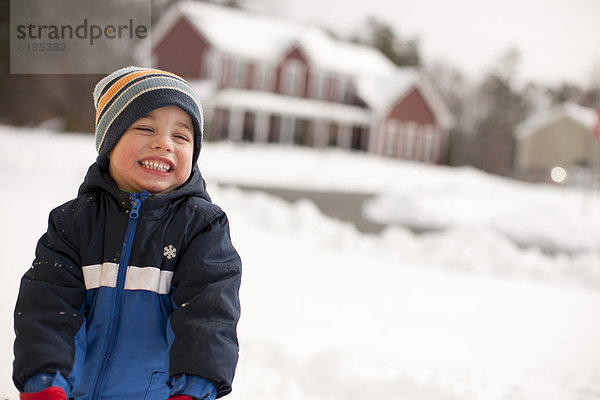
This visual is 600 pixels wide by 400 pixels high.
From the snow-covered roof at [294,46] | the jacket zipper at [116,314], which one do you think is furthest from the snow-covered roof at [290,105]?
the jacket zipper at [116,314]

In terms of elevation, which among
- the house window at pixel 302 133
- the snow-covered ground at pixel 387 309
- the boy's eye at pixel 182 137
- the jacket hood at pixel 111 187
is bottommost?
the snow-covered ground at pixel 387 309

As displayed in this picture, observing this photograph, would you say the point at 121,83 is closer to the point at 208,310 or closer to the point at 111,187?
the point at 111,187

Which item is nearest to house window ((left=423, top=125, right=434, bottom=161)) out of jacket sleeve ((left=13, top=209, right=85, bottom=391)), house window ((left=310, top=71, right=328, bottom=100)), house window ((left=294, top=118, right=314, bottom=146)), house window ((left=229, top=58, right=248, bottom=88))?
house window ((left=310, top=71, right=328, bottom=100))

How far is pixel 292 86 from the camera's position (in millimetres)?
29250

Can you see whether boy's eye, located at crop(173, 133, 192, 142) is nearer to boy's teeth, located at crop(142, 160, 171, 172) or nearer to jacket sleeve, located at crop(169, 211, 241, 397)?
boy's teeth, located at crop(142, 160, 171, 172)

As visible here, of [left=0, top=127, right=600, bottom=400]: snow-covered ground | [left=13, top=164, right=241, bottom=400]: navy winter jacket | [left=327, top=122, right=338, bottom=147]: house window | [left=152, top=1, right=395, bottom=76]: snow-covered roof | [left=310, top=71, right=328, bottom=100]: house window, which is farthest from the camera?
[left=327, top=122, right=338, bottom=147]: house window

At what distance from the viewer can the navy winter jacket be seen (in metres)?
1.71

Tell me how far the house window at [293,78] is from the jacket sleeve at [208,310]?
27845 mm

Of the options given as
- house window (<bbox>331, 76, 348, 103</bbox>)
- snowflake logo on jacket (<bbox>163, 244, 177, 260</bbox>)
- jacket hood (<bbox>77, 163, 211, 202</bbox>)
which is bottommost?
snowflake logo on jacket (<bbox>163, 244, 177, 260</bbox>)

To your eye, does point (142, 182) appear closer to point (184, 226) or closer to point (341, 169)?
point (184, 226)

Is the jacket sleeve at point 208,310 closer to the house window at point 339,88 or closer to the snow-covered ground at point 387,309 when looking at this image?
the snow-covered ground at point 387,309

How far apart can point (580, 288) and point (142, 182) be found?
6.17m

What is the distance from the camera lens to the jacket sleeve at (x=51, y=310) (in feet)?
5.32

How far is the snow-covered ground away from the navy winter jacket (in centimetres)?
95
